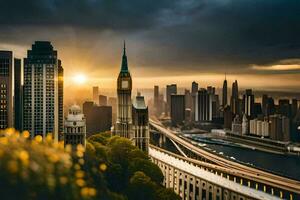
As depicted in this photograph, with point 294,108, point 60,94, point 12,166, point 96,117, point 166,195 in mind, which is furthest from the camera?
point 294,108

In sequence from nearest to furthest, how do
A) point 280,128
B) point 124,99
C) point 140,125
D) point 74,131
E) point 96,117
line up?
point 74,131 → point 140,125 → point 124,99 → point 96,117 → point 280,128

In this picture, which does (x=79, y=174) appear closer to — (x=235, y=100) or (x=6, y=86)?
(x=6, y=86)

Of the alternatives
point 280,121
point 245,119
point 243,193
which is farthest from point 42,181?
point 245,119

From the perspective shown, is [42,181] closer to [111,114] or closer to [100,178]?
[100,178]

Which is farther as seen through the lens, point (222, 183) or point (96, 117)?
point (96, 117)

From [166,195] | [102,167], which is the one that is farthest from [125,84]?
[166,195]

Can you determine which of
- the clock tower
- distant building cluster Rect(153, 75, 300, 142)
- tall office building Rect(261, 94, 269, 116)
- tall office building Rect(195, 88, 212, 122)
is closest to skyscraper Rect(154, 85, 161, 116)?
distant building cluster Rect(153, 75, 300, 142)

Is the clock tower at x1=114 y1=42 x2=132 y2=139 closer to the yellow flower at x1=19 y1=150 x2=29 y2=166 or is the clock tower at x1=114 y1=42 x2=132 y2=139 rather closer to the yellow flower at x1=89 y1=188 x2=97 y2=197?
the yellow flower at x1=89 y1=188 x2=97 y2=197

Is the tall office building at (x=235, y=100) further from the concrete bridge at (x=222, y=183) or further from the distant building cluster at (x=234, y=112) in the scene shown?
the concrete bridge at (x=222, y=183)
